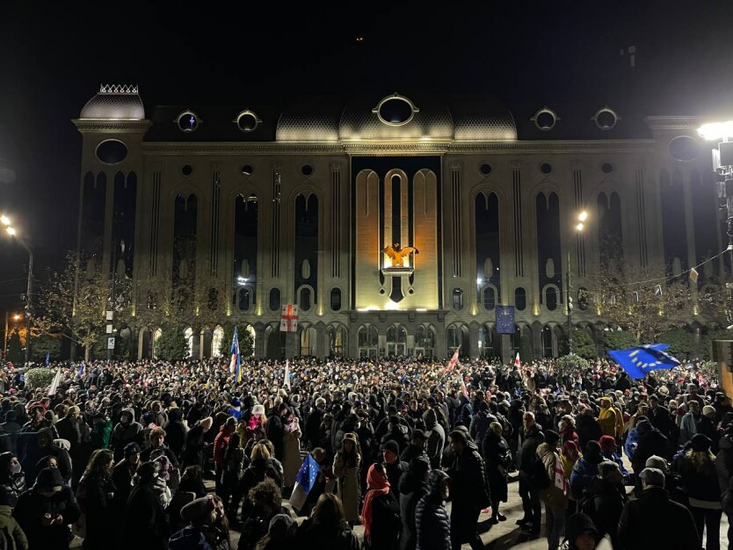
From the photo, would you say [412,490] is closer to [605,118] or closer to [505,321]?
[505,321]

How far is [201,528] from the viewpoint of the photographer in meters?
4.95

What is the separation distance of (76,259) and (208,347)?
13.5 meters

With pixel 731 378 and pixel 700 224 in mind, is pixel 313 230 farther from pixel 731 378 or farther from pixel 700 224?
pixel 731 378

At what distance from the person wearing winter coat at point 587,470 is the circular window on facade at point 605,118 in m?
52.4

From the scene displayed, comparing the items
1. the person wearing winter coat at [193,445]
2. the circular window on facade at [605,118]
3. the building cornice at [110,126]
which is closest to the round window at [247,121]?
the building cornice at [110,126]

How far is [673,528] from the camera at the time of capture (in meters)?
5.56

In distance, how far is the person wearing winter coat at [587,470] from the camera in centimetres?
750

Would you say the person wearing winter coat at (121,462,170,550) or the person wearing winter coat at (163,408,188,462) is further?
the person wearing winter coat at (163,408,188,462)

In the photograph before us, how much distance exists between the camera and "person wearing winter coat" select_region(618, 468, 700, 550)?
218 inches

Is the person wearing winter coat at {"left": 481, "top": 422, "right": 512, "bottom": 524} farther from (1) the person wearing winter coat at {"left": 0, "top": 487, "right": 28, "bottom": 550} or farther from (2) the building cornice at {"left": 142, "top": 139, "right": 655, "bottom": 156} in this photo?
(2) the building cornice at {"left": 142, "top": 139, "right": 655, "bottom": 156}

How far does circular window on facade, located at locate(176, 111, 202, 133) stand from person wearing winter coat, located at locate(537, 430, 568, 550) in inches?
2048

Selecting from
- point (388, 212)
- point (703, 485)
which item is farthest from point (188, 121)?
point (703, 485)

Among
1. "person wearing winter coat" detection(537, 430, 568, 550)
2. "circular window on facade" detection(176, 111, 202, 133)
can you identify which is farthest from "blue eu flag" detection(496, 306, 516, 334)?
"person wearing winter coat" detection(537, 430, 568, 550)

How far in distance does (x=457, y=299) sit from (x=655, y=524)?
1851 inches
